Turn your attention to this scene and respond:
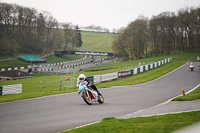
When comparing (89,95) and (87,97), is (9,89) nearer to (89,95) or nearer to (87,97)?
(89,95)

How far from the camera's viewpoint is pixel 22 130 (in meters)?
8.59

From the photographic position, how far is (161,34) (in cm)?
8450

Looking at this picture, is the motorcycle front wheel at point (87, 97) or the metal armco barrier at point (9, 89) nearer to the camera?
the motorcycle front wheel at point (87, 97)

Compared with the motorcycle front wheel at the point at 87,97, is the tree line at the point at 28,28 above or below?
above

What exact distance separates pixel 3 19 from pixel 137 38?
52.2m

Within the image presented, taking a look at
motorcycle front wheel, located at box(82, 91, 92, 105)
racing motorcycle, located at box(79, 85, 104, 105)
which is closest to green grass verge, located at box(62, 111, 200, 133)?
racing motorcycle, located at box(79, 85, 104, 105)

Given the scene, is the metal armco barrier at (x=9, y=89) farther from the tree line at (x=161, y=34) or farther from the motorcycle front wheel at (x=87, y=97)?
the tree line at (x=161, y=34)

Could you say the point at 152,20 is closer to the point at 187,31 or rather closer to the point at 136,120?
the point at 187,31

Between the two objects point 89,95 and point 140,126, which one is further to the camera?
point 89,95

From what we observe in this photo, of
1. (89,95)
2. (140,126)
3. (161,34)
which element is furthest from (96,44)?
(140,126)

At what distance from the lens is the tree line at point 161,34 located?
258 ft

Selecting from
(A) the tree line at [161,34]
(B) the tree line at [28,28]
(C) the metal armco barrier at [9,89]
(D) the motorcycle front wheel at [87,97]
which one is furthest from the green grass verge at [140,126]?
(B) the tree line at [28,28]

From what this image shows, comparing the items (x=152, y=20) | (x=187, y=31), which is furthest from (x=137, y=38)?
(x=187, y=31)

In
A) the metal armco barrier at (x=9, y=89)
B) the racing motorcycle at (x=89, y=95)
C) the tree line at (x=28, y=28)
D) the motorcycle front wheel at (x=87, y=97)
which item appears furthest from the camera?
the tree line at (x=28, y=28)
